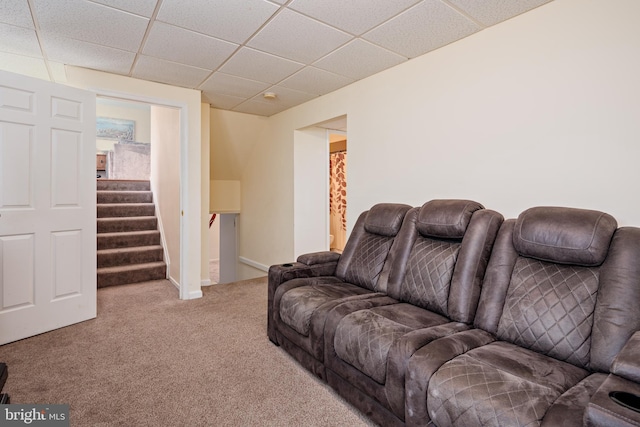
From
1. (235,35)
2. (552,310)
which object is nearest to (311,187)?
(235,35)

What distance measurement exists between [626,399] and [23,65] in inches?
170

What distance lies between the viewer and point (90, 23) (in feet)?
7.12

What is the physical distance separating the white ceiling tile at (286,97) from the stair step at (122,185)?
10.1 ft

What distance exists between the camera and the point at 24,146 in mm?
2545

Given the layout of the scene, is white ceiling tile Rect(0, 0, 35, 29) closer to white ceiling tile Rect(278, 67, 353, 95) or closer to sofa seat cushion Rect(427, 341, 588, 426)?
white ceiling tile Rect(278, 67, 353, 95)

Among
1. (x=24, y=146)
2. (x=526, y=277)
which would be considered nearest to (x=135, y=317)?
(x=24, y=146)

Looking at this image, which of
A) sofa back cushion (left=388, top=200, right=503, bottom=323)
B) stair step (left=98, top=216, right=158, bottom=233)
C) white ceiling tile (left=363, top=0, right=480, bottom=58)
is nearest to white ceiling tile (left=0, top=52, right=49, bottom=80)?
stair step (left=98, top=216, right=158, bottom=233)

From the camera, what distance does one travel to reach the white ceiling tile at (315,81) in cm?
306

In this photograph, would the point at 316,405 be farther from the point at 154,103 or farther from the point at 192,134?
the point at 154,103

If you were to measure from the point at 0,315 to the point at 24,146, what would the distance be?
1.29m

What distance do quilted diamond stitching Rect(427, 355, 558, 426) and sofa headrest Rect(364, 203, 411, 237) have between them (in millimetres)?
1287

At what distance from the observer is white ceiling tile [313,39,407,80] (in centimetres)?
254

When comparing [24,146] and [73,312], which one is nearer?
[24,146]

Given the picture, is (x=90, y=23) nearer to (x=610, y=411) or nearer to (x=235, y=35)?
(x=235, y=35)
